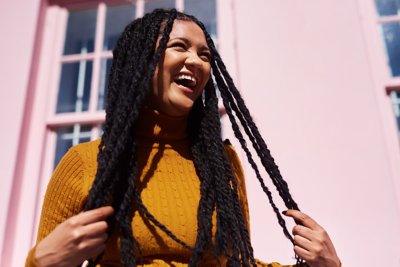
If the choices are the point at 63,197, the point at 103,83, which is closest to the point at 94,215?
the point at 63,197

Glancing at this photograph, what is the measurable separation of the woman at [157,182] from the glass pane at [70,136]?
125cm

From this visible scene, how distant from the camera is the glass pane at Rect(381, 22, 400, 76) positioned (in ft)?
7.66

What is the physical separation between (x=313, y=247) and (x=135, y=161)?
19.8 inches

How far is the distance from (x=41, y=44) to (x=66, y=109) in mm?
462

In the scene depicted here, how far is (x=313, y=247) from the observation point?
982 mm

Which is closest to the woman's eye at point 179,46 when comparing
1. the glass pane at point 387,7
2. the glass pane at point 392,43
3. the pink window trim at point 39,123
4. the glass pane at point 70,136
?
the pink window trim at point 39,123

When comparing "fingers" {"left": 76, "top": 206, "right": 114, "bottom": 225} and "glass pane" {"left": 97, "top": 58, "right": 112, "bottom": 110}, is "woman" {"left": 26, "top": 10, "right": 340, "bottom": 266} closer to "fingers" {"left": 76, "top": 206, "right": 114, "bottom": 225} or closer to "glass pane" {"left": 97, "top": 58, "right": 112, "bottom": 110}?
"fingers" {"left": 76, "top": 206, "right": 114, "bottom": 225}

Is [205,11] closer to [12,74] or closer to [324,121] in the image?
[324,121]

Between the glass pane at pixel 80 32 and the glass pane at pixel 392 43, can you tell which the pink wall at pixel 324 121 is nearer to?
the glass pane at pixel 392 43

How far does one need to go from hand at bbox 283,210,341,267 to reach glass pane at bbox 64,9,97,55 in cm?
211

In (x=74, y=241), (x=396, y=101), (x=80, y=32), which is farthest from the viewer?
(x=80, y=32)

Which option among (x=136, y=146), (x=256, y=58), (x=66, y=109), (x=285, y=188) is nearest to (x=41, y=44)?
(x=66, y=109)

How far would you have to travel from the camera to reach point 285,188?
1.14 m

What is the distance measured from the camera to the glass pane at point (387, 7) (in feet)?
8.12
